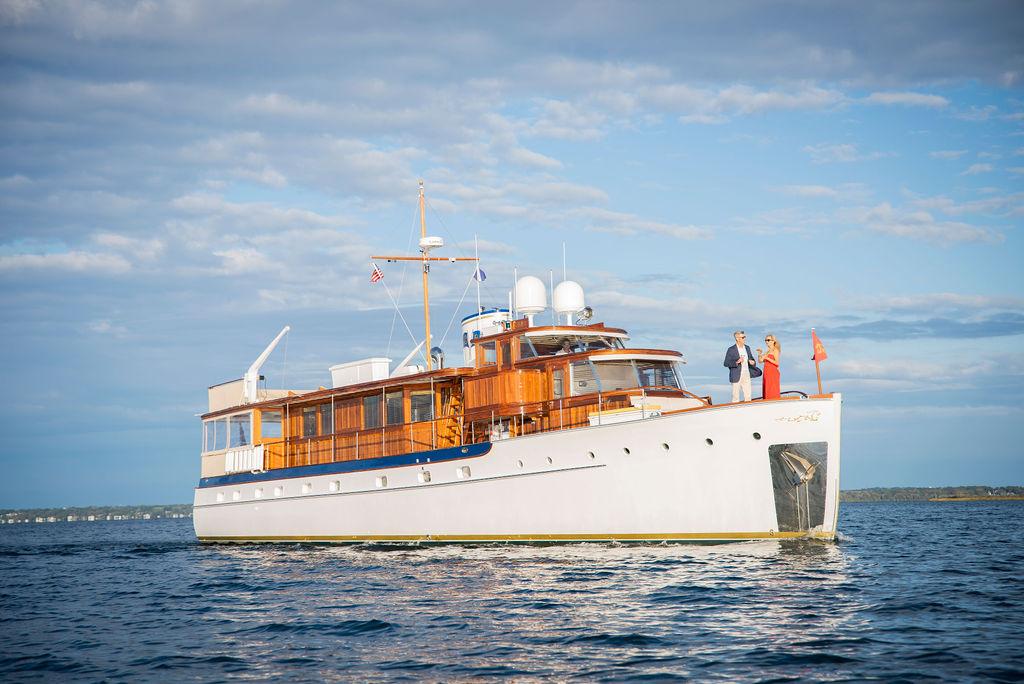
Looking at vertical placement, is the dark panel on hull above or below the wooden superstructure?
below

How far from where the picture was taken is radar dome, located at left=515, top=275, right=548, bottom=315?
2856 centimetres

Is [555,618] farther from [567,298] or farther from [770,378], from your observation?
[567,298]

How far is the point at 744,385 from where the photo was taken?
22.0 meters

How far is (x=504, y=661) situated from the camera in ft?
37.0

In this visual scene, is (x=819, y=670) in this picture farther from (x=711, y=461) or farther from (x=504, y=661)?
(x=711, y=461)

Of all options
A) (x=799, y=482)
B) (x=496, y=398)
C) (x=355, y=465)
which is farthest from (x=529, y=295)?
(x=799, y=482)

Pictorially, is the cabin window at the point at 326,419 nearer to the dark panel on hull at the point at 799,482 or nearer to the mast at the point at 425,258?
the mast at the point at 425,258

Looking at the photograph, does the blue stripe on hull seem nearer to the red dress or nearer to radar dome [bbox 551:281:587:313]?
radar dome [bbox 551:281:587:313]

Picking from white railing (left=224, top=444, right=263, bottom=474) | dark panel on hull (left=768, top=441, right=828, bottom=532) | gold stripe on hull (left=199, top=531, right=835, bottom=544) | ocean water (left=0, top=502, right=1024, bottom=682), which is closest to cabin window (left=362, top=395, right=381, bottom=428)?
gold stripe on hull (left=199, top=531, right=835, bottom=544)

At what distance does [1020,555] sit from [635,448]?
913cm

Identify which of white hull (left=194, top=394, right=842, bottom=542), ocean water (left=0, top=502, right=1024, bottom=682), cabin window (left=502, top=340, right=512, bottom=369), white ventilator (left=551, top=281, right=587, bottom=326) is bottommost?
ocean water (left=0, top=502, right=1024, bottom=682)

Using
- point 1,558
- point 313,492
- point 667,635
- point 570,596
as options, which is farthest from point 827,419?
point 1,558

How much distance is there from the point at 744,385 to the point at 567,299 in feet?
24.3

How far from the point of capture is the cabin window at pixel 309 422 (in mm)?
33388
